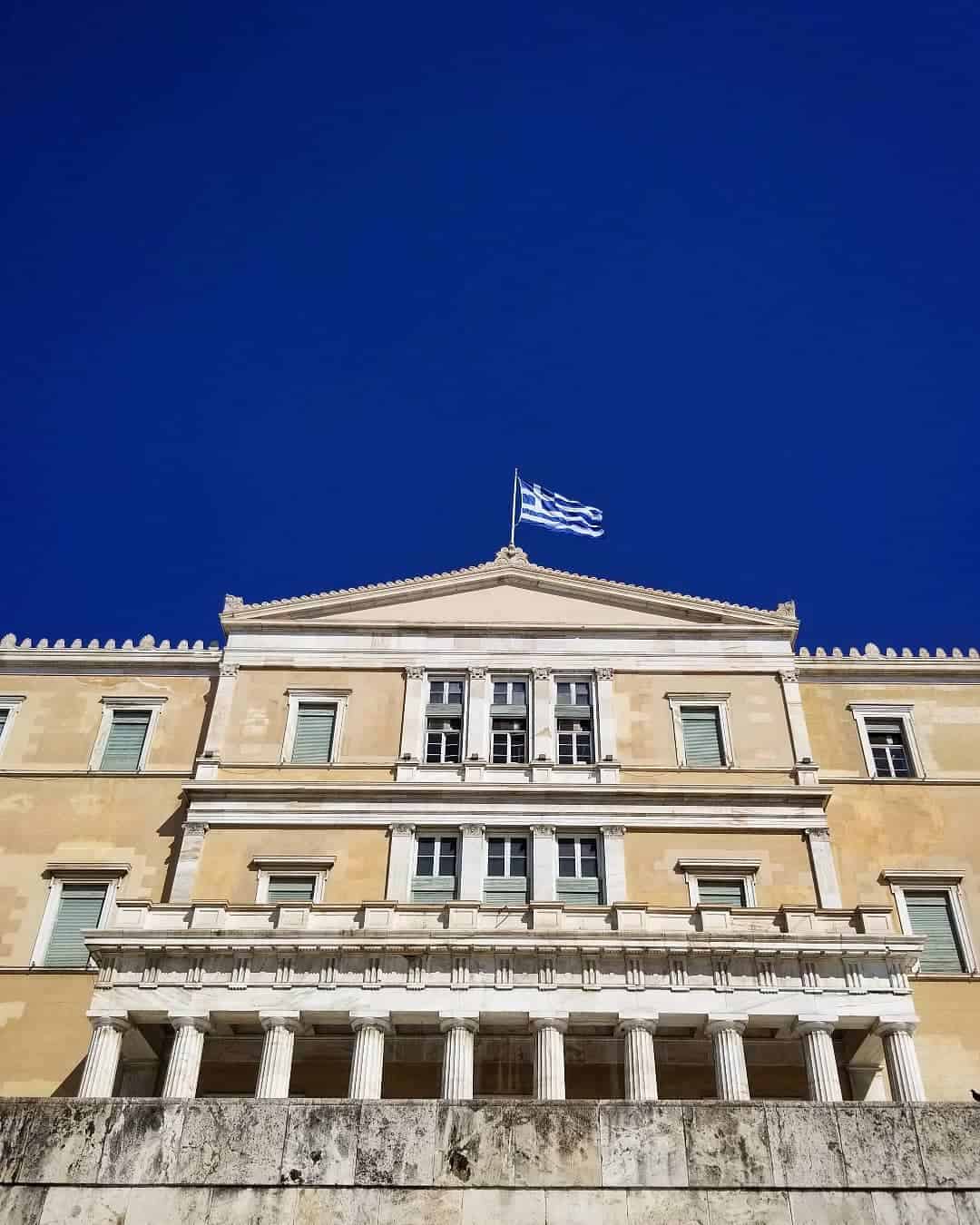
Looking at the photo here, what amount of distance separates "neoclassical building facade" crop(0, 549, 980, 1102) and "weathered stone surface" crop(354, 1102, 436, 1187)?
1056 centimetres

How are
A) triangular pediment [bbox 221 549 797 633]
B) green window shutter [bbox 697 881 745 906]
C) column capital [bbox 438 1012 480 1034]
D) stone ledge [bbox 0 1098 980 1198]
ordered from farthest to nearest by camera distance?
triangular pediment [bbox 221 549 797 633], green window shutter [bbox 697 881 745 906], column capital [bbox 438 1012 480 1034], stone ledge [bbox 0 1098 980 1198]

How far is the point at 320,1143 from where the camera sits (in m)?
16.0

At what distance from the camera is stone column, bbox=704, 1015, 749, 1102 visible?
86.8 ft

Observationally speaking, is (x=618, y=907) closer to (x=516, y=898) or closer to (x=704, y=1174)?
(x=516, y=898)

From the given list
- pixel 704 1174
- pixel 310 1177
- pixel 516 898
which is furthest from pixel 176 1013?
pixel 704 1174

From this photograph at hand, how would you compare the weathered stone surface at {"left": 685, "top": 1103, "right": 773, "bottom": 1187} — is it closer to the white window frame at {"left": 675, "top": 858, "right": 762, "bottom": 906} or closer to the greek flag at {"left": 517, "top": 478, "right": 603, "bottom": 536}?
the white window frame at {"left": 675, "top": 858, "right": 762, "bottom": 906}

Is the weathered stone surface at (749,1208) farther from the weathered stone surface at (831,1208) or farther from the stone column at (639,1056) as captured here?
the stone column at (639,1056)

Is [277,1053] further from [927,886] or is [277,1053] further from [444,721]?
[927,886]

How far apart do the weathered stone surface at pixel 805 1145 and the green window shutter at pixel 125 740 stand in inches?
986

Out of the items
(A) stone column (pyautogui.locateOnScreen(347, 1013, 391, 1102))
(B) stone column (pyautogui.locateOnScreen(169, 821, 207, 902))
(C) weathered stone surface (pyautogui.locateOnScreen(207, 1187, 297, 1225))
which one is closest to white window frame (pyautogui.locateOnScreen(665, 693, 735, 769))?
(A) stone column (pyautogui.locateOnScreen(347, 1013, 391, 1102))

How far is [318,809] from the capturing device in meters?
34.6

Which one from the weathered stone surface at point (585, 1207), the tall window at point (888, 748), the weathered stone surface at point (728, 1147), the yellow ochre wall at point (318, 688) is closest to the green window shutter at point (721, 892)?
the tall window at point (888, 748)

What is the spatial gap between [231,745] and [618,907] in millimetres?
12955

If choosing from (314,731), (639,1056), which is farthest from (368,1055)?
(314,731)
